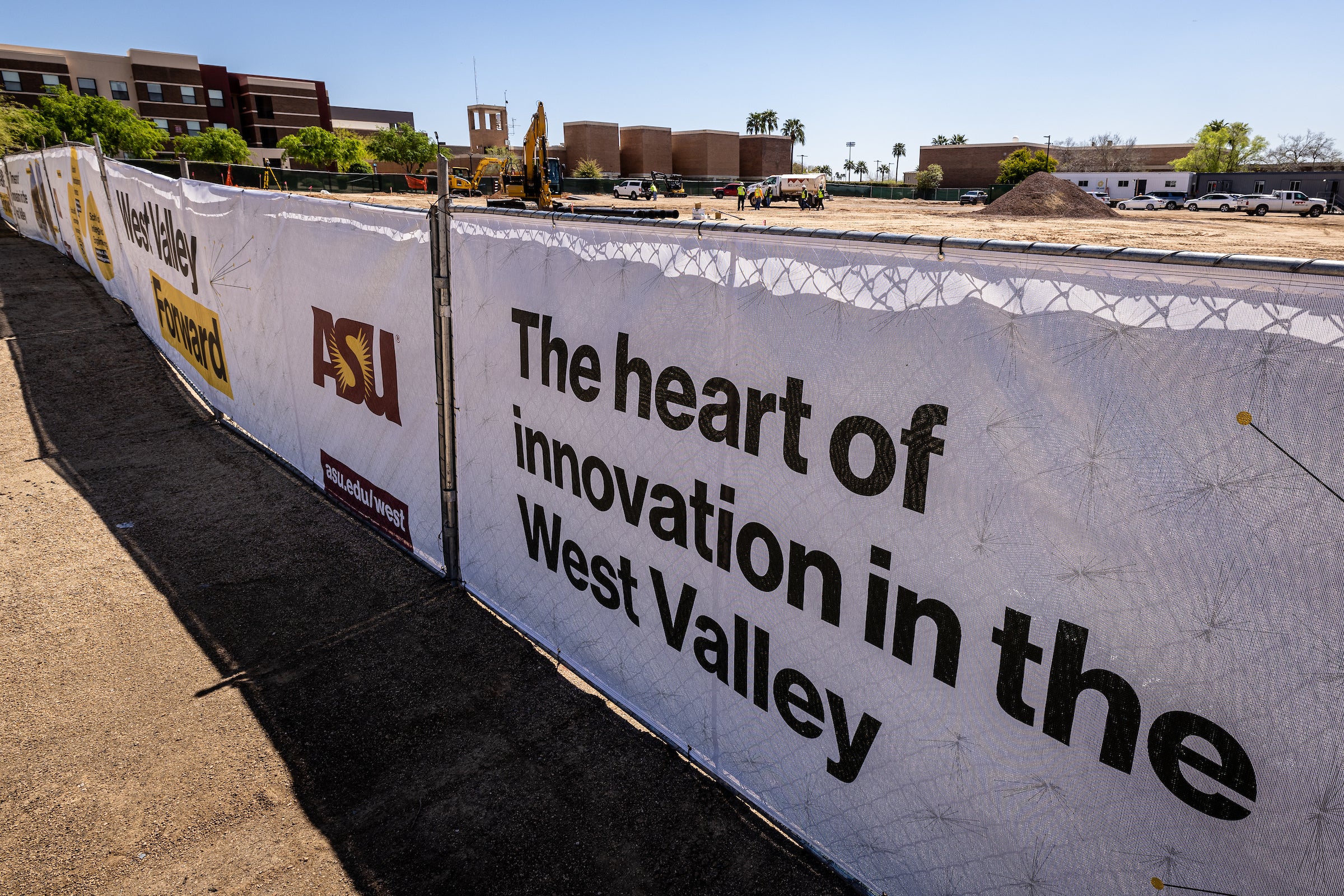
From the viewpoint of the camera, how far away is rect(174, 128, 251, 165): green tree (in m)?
73.2

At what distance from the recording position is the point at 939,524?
2.32 meters

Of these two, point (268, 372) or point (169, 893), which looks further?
point (268, 372)

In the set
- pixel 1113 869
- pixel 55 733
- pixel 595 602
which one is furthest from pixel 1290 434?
pixel 55 733

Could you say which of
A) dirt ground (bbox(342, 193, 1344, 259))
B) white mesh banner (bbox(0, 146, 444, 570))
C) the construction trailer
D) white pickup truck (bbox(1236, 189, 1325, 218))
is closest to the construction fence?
white mesh banner (bbox(0, 146, 444, 570))

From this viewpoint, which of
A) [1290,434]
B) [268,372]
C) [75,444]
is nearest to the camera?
[1290,434]

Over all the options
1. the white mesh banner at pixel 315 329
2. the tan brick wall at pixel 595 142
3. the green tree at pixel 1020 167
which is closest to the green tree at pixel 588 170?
the tan brick wall at pixel 595 142

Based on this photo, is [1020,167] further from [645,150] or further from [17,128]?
[17,128]

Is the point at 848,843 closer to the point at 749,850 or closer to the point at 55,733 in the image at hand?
the point at 749,850

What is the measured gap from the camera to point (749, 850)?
311 centimetres

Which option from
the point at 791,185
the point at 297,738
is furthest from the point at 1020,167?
the point at 297,738

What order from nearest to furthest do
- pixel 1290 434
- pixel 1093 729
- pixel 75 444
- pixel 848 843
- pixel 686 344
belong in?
pixel 1290 434, pixel 1093 729, pixel 848 843, pixel 686 344, pixel 75 444

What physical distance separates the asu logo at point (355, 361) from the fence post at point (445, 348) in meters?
0.58

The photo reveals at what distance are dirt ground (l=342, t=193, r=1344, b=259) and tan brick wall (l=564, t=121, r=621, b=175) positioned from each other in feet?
120

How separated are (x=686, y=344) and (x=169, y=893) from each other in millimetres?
2880
